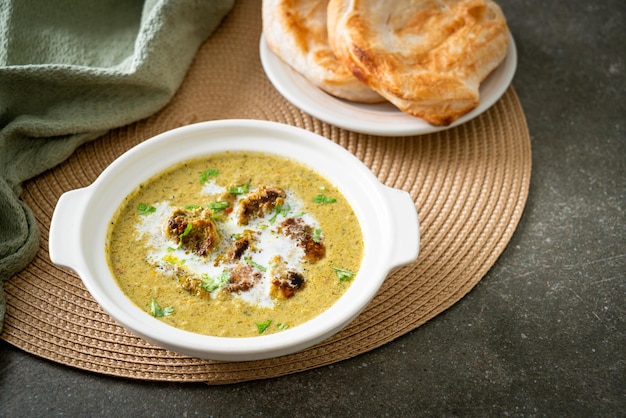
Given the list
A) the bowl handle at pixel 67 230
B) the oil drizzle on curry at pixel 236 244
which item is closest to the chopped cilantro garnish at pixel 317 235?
the oil drizzle on curry at pixel 236 244

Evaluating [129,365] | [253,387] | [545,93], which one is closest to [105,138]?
[129,365]

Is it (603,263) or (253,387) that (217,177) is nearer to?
(253,387)

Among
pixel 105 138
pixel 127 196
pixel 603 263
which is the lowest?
pixel 603 263

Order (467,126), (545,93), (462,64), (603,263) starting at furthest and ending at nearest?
(545,93)
(467,126)
(462,64)
(603,263)

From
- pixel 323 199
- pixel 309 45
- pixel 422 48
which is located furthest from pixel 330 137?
pixel 323 199

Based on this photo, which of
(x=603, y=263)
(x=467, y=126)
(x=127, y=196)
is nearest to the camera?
(x=127, y=196)

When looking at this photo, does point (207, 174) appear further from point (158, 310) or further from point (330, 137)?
point (330, 137)
